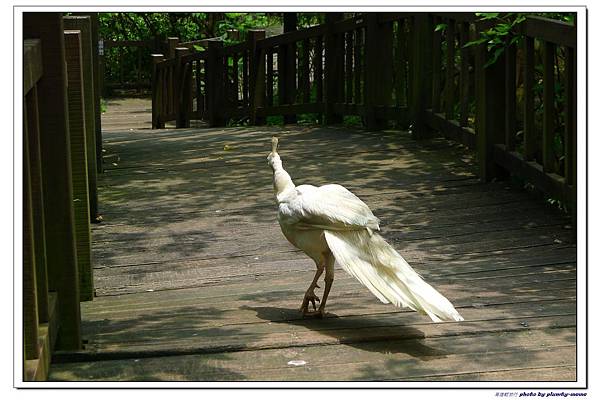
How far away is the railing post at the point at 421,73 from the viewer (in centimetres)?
977

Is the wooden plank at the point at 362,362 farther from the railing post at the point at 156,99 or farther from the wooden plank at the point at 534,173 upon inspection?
the railing post at the point at 156,99

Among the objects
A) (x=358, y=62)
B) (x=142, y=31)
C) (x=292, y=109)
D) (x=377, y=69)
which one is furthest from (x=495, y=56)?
(x=142, y=31)

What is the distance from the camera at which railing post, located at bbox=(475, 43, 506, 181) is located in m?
8.08

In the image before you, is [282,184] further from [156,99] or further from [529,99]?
[156,99]

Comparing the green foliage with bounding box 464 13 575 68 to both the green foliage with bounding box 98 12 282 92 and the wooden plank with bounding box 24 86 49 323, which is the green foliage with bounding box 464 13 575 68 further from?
the green foliage with bounding box 98 12 282 92

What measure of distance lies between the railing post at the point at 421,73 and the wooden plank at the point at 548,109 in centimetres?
275

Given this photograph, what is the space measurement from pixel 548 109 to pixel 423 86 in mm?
3045

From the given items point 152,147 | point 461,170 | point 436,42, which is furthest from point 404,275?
point 152,147

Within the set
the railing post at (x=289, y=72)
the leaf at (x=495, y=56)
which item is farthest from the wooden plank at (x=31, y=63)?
the railing post at (x=289, y=72)

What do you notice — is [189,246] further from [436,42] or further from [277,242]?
[436,42]

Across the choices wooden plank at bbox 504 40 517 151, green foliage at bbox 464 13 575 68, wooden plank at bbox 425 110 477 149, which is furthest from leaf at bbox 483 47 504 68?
wooden plank at bbox 425 110 477 149

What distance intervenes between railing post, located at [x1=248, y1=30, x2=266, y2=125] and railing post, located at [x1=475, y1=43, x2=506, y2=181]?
6.15m
